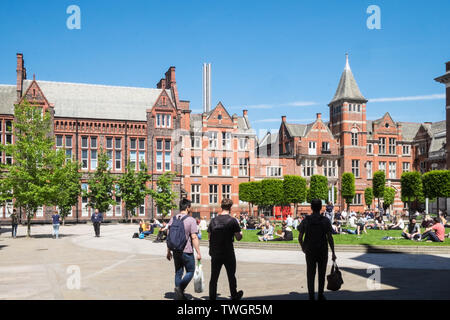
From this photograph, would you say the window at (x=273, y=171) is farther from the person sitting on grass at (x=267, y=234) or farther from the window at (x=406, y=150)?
the person sitting on grass at (x=267, y=234)

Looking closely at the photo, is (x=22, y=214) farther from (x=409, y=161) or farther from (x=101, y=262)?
(x=409, y=161)

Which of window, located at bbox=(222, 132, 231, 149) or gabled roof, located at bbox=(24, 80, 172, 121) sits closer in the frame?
gabled roof, located at bbox=(24, 80, 172, 121)

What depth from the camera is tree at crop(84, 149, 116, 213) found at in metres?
47.6

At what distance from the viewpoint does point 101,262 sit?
16328 mm

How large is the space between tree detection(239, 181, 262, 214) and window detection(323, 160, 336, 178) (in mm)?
14158

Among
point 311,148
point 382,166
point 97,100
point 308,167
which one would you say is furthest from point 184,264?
point 382,166

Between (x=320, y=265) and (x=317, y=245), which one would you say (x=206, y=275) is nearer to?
(x=320, y=265)

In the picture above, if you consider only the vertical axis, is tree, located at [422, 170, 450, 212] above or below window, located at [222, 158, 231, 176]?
below

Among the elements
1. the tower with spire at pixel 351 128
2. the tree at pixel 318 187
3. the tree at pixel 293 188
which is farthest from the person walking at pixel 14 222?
the tower with spire at pixel 351 128

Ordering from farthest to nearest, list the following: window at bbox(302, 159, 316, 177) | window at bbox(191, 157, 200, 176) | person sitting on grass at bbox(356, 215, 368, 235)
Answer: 1. window at bbox(302, 159, 316, 177)
2. window at bbox(191, 157, 200, 176)
3. person sitting on grass at bbox(356, 215, 368, 235)

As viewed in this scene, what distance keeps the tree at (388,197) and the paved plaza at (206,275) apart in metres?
45.9

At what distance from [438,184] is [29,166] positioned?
32.0 m

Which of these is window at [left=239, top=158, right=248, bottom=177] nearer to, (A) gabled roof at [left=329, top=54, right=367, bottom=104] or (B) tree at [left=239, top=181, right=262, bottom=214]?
(B) tree at [left=239, top=181, right=262, bottom=214]

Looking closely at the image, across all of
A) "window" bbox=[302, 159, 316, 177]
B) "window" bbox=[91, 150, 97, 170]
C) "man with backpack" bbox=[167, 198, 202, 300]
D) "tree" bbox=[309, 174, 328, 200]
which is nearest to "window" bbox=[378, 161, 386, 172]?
"window" bbox=[302, 159, 316, 177]
